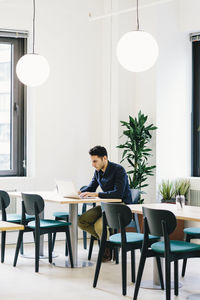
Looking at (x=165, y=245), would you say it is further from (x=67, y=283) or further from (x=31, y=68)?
(x=31, y=68)

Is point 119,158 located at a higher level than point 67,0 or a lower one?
lower

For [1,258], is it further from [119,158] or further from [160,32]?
[160,32]

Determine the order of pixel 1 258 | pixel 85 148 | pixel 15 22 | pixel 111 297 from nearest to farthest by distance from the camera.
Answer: pixel 111 297 < pixel 1 258 < pixel 15 22 < pixel 85 148

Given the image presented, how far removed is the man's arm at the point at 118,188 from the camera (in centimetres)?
Answer: 535

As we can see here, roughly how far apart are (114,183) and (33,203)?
2.88ft

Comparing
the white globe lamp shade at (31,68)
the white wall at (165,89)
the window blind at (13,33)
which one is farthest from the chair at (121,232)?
the window blind at (13,33)

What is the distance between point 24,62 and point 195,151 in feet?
8.76

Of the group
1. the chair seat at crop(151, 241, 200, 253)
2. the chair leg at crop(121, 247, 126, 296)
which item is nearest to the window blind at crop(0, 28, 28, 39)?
the chair leg at crop(121, 247, 126, 296)

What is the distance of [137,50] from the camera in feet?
16.1

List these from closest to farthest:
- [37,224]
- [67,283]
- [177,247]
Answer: [177,247] → [67,283] → [37,224]

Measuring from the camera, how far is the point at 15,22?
6738mm

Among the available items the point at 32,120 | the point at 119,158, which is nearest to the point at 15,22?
the point at 32,120

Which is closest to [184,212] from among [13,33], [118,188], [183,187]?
[118,188]

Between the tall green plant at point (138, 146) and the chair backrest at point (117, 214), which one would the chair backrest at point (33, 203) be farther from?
the tall green plant at point (138, 146)
